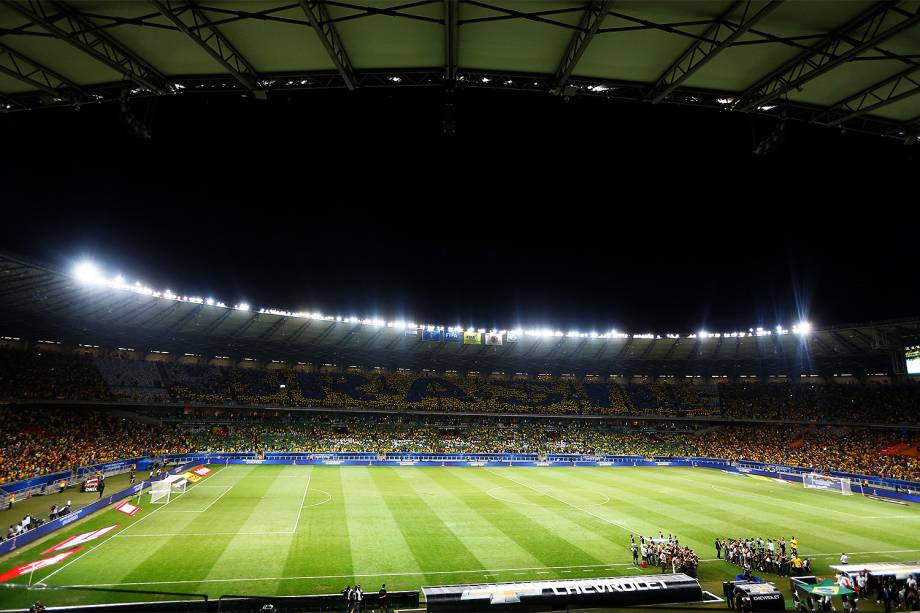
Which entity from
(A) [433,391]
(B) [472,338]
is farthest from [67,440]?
(B) [472,338]

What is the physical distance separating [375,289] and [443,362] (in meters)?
30.8

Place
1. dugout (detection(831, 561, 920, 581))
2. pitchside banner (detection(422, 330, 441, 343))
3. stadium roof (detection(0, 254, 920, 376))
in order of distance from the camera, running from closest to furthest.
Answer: dugout (detection(831, 561, 920, 581)) → stadium roof (detection(0, 254, 920, 376)) → pitchside banner (detection(422, 330, 441, 343))

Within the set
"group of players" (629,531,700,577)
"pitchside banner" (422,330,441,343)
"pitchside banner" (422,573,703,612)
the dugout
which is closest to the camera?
"pitchside banner" (422,573,703,612)

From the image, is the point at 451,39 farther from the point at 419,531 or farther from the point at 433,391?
the point at 433,391

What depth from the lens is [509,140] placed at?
17969mm

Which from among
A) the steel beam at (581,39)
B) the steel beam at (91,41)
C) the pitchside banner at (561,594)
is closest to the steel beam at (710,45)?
the steel beam at (581,39)

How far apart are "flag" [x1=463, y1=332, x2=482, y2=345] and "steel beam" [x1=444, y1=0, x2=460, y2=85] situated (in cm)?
5681

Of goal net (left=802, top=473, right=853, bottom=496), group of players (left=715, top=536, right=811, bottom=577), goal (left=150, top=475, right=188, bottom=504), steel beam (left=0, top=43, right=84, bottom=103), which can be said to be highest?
steel beam (left=0, top=43, right=84, bottom=103)

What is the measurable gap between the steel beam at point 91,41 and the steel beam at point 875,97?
13.5 metres

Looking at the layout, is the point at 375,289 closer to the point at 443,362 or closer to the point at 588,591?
the point at 443,362

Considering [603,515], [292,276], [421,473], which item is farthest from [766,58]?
[421,473]

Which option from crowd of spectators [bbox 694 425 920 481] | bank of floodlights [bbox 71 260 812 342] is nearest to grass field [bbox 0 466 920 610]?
A: crowd of spectators [bbox 694 425 920 481]

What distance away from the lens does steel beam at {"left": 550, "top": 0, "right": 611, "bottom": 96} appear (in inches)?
283

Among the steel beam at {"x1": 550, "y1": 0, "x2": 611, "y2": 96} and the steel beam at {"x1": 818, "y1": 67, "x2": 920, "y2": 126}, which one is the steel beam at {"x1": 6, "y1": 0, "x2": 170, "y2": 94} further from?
the steel beam at {"x1": 818, "y1": 67, "x2": 920, "y2": 126}
